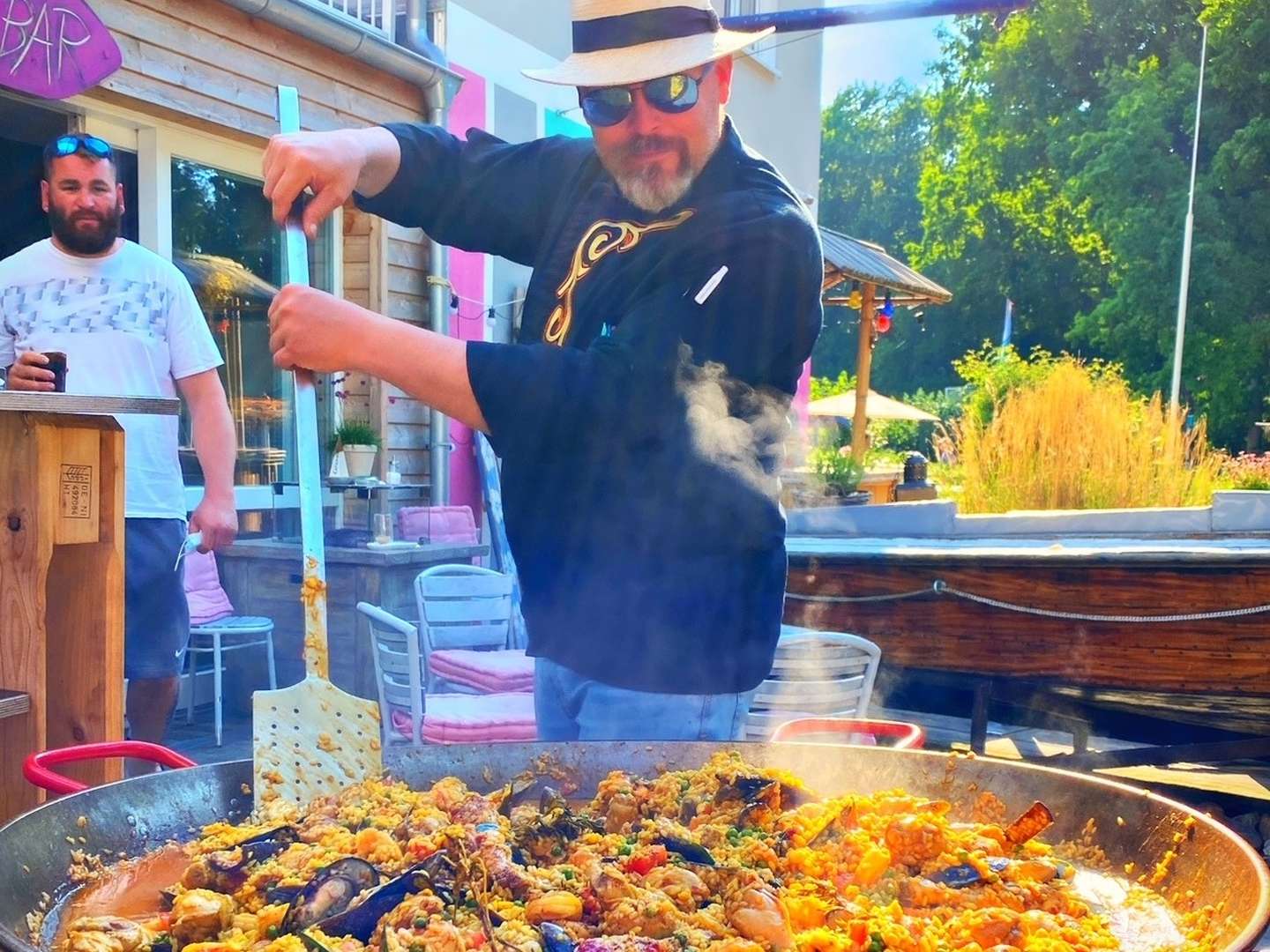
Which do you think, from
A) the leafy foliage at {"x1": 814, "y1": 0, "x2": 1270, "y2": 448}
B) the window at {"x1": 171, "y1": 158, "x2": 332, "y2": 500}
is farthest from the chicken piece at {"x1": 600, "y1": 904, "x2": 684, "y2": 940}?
the leafy foliage at {"x1": 814, "y1": 0, "x2": 1270, "y2": 448}

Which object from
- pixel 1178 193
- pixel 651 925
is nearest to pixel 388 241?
pixel 651 925

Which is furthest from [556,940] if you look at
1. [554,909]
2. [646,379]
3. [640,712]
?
[646,379]

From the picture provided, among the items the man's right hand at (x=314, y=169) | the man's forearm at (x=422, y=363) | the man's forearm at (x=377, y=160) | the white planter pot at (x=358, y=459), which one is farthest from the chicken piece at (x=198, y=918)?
the white planter pot at (x=358, y=459)

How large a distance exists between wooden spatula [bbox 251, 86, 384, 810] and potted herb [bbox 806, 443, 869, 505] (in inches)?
352

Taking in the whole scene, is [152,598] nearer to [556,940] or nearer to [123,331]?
[123,331]

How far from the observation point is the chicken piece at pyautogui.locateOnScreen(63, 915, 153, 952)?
1352mm

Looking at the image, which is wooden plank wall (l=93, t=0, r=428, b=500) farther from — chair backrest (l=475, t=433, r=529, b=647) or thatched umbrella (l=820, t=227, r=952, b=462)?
thatched umbrella (l=820, t=227, r=952, b=462)

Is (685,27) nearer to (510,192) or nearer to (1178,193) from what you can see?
(510,192)

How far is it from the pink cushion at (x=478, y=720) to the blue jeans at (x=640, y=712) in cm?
156

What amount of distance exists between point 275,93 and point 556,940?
595 centimetres

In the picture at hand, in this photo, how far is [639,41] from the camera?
7.13 ft

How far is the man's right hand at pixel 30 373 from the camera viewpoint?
2.82 metres

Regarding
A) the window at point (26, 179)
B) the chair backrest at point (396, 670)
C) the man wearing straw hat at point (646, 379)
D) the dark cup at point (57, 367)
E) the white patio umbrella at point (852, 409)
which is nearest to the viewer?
the man wearing straw hat at point (646, 379)

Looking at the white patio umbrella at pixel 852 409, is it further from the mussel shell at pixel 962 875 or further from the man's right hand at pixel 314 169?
the mussel shell at pixel 962 875
